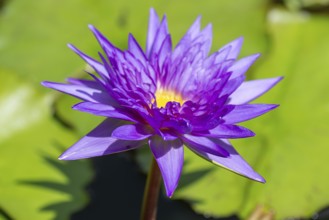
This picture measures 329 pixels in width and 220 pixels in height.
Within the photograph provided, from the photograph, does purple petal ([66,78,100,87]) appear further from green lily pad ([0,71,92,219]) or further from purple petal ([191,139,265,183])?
green lily pad ([0,71,92,219])

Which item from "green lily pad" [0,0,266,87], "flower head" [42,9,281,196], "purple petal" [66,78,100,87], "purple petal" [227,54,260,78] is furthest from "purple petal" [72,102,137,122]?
"green lily pad" [0,0,266,87]

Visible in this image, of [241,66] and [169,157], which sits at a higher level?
[241,66]

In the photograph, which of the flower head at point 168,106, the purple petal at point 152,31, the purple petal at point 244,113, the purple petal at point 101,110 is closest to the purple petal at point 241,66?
the flower head at point 168,106

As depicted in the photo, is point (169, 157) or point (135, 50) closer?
point (169, 157)

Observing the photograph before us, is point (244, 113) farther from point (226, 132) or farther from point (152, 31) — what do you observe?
point (152, 31)

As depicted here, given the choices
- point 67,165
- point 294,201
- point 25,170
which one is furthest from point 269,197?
point 25,170

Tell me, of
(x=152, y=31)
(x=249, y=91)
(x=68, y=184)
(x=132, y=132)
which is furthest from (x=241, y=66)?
(x=68, y=184)
